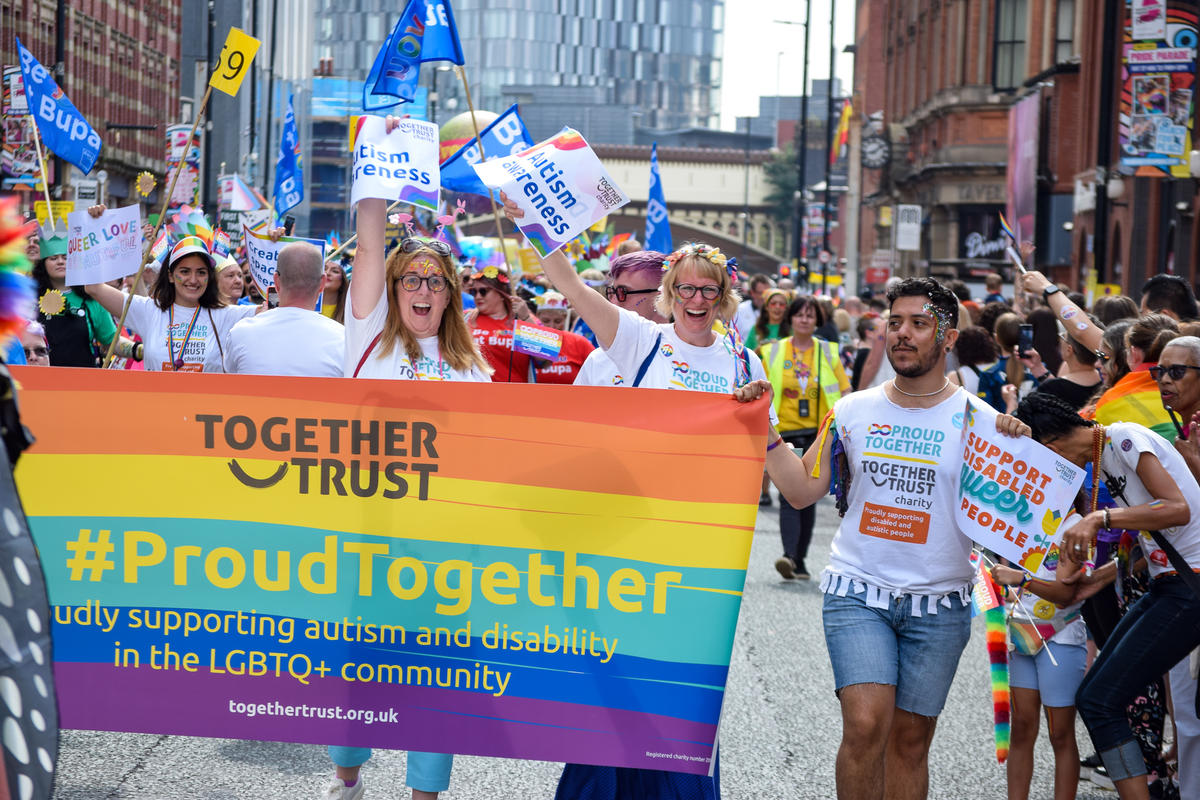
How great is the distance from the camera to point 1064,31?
4512 centimetres

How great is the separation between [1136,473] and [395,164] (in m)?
2.78

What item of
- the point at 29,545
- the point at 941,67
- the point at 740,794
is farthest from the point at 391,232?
the point at 941,67

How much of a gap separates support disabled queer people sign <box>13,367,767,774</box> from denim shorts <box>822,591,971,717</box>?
0.42 meters

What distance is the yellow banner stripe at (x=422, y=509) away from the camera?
16.0 feet

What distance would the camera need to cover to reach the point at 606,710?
4.81 meters

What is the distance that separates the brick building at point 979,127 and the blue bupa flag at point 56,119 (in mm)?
31113

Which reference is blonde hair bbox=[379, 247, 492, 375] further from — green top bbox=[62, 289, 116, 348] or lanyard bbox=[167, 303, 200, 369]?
green top bbox=[62, 289, 116, 348]

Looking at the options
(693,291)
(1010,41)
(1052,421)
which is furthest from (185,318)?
(1010,41)

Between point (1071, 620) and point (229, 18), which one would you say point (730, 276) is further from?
point (229, 18)

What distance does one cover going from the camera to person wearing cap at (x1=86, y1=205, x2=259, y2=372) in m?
8.04

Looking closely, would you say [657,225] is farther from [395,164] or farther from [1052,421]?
[1052,421]

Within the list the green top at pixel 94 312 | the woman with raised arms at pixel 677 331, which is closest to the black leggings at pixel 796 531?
the green top at pixel 94 312

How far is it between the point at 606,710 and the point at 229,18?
3492cm

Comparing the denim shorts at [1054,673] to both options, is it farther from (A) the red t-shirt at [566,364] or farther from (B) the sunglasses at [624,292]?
(A) the red t-shirt at [566,364]
